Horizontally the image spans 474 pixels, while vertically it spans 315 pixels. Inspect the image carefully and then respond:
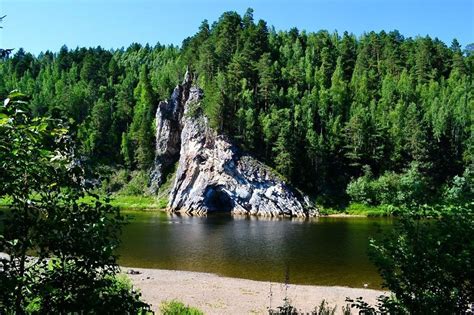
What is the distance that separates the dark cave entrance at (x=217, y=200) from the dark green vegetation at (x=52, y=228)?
79632 millimetres

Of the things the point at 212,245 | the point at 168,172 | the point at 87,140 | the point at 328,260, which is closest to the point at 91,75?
the point at 168,172

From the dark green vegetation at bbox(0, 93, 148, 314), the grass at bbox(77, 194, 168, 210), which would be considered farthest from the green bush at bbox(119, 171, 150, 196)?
the dark green vegetation at bbox(0, 93, 148, 314)

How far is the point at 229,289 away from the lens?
27266 millimetres

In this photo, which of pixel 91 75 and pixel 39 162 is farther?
pixel 91 75

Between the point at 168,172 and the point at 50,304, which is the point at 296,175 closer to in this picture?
the point at 168,172

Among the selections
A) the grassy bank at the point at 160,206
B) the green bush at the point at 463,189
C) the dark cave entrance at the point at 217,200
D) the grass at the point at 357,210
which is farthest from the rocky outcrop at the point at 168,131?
the green bush at the point at 463,189

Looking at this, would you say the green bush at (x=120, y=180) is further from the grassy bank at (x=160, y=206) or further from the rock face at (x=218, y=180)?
the rock face at (x=218, y=180)

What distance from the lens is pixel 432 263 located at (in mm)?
8289

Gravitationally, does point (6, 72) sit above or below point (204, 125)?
above

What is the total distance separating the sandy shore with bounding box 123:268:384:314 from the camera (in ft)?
77.4

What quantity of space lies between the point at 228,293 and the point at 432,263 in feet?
63.9

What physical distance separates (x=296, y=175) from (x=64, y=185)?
83.5 m

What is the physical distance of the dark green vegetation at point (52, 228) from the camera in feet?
16.7

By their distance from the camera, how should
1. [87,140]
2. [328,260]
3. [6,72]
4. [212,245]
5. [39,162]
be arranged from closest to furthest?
[39,162]
[87,140]
[328,260]
[212,245]
[6,72]
